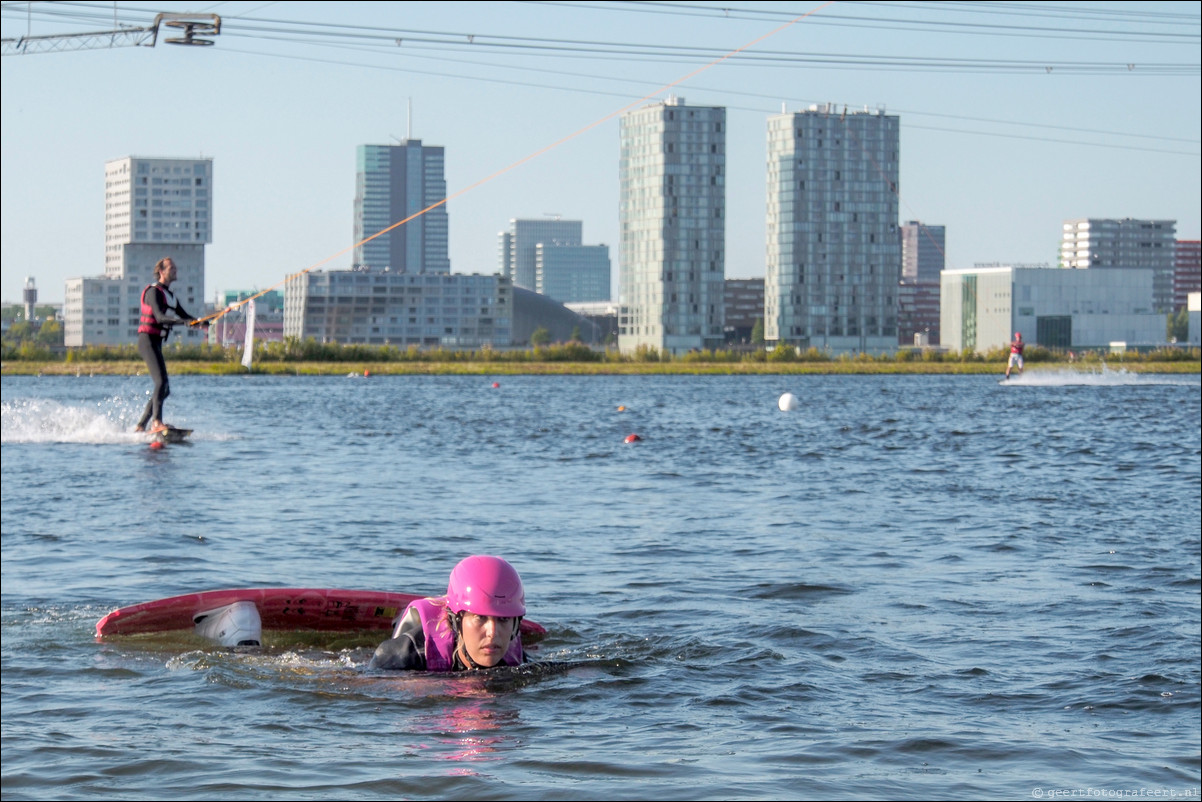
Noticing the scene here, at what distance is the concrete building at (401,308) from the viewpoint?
7338 inches

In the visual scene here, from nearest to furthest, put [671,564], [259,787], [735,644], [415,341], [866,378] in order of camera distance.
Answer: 1. [259,787]
2. [735,644]
3. [671,564]
4. [866,378]
5. [415,341]

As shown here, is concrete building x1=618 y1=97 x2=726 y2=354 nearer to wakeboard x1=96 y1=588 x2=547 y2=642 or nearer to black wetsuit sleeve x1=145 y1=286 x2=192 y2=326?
black wetsuit sleeve x1=145 y1=286 x2=192 y2=326

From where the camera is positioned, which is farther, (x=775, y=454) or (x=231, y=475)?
(x=775, y=454)

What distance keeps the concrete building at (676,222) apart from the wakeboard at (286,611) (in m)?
151

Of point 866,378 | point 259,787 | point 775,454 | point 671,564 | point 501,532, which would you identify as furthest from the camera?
point 866,378

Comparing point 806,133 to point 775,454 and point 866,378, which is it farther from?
point 775,454

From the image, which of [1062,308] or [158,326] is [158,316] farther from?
[1062,308]

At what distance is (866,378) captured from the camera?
86.6 m

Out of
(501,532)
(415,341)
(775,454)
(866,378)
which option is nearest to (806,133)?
(415,341)

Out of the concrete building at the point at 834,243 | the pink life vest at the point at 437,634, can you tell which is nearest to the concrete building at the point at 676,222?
the concrete building at the point at 834,243

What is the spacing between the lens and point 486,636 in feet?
24.8

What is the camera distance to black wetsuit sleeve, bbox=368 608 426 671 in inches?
314

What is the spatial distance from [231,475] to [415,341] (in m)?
171

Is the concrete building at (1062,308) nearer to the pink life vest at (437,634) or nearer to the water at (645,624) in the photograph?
the water at (645,624)
